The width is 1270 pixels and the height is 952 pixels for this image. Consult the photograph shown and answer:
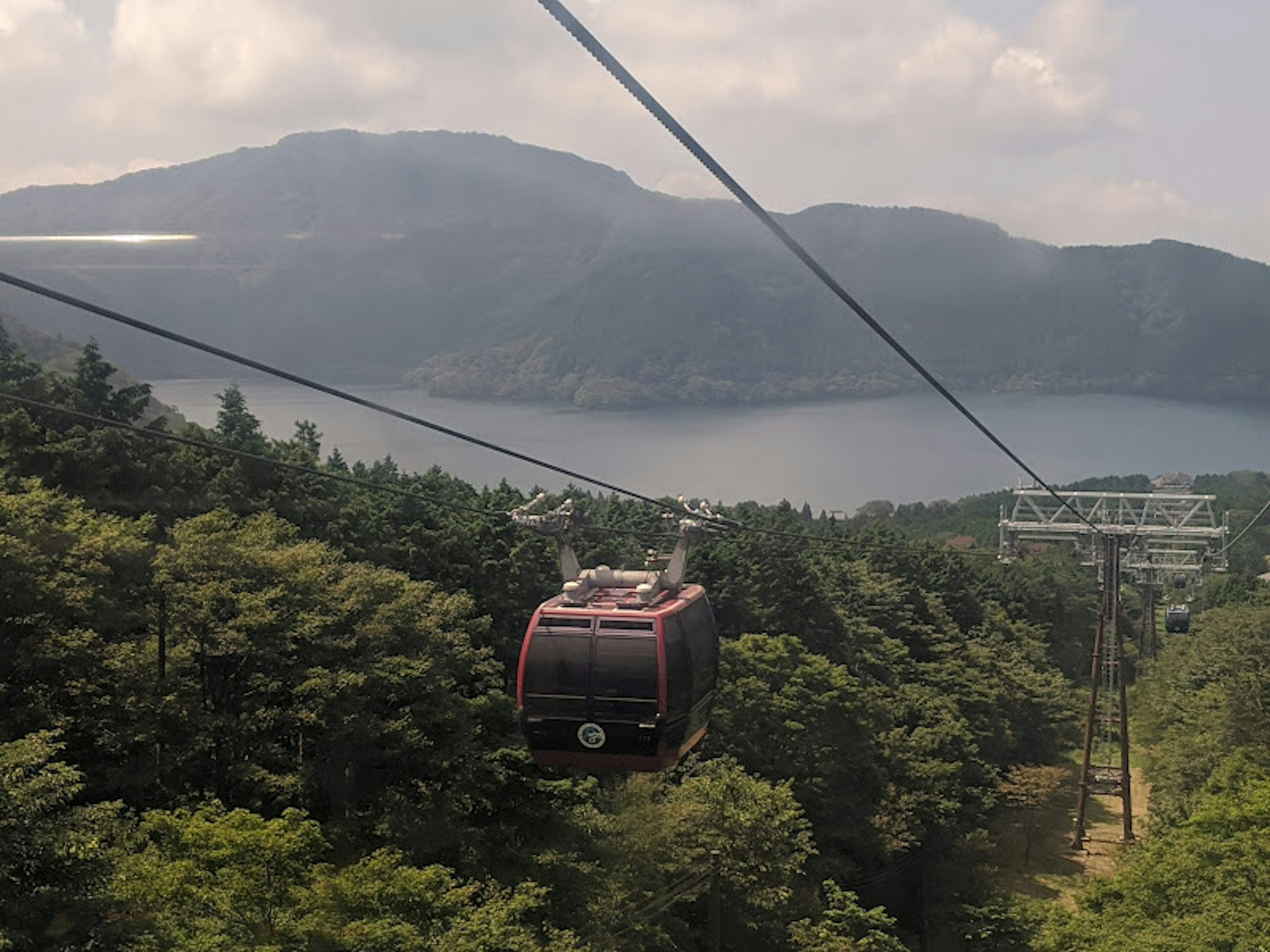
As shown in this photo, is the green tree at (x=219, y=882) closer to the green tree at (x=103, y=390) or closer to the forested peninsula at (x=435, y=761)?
the forested peninsula at (x=435, y=761)

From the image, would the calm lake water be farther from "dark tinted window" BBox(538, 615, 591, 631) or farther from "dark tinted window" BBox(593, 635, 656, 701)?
"dark tinted window" BBox(593, 635, 656, 701)

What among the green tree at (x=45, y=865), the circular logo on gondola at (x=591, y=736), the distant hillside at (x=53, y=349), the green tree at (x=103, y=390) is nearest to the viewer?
the green tree at (x=45, y=865)

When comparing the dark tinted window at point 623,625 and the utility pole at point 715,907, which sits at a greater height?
the dark tinted window at point 623,625

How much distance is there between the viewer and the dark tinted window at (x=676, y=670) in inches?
431

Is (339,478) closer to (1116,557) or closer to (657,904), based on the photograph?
(657,904)

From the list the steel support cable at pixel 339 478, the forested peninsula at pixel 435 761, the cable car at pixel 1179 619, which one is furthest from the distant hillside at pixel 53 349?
the cable car at pixel 1179 619

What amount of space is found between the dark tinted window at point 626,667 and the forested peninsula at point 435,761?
2179 millimetres

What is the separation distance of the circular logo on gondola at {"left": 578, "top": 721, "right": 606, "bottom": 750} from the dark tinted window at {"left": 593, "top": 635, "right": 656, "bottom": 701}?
1.15ft

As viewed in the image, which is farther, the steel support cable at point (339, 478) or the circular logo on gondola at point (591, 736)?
the circular logo on gondola at point (591, 736)

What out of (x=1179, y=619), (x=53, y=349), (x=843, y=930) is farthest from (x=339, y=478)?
(x=53, y=349)

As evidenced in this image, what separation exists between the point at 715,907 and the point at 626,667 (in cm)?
1053

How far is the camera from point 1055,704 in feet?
133

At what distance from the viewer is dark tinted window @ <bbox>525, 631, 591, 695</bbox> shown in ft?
36.1

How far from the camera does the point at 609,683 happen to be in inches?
431
